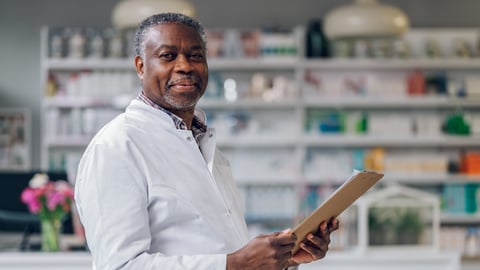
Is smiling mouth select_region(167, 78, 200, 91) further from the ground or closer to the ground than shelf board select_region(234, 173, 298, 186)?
further from the ground

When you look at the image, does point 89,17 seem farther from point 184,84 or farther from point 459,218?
point 184,84

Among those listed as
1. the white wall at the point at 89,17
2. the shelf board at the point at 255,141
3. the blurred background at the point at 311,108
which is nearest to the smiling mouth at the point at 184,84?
the blurred background at the point at 311,108

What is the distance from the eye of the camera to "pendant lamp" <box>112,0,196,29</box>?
499 centimetres

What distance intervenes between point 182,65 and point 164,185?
24 cm

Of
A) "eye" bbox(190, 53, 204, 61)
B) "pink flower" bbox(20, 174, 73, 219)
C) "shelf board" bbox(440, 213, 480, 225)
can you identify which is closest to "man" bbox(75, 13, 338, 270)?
"eye" bbox(190, 53, 204, 61)

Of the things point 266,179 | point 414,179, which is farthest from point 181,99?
point 414,179

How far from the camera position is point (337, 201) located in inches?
75.8

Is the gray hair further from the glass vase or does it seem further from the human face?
the glass vase

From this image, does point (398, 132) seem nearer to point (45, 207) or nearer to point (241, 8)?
point (241, 8)

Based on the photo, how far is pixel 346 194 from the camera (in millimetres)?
1937

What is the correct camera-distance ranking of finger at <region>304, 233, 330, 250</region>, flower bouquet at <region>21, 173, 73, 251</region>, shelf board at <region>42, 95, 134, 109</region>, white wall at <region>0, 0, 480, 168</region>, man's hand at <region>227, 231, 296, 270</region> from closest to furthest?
man's hand at <region>227, 231, 296, 270</region> < finger at <region>304, 233, 330, 250</region> < flower bouquet at <region>21, 173, 73, 251</region> < shelf board at <region>42, 95, 134, 109</region> < white wall at <region>0, 0, 480, 168</region>

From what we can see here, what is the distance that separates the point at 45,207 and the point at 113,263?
3.79 metres

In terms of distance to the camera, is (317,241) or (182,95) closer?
(182,95)

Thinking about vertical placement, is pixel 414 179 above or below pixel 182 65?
below
